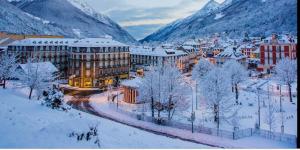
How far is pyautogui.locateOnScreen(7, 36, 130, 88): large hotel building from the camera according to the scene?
48.6 meters

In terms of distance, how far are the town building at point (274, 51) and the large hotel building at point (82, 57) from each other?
23791 millimetres

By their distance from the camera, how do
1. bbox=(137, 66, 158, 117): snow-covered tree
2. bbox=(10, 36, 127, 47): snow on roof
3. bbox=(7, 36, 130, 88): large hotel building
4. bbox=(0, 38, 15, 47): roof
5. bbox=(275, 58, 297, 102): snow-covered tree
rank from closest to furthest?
bbox=(137, 66, 158, 117): snow-covered tree, bbox=(275, 58, 297, 102): snow-covered tree, bbox=(7, 36, 130, 88): large hotel building, bbox=(10, 36, 127, 47): snow on roof, bbox=(0, 38, 15, 47): roof

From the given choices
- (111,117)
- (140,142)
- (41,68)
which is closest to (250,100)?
(111,117)

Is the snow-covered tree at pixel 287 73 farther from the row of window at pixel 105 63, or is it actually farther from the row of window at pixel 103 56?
the row of window at pixel 103 56

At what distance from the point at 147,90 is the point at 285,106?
13.4 m

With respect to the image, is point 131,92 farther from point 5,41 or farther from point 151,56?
point 5,41

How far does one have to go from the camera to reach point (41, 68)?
3091 cm

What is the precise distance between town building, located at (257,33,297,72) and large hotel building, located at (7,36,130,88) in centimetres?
2379

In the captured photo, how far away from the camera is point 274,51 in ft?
182

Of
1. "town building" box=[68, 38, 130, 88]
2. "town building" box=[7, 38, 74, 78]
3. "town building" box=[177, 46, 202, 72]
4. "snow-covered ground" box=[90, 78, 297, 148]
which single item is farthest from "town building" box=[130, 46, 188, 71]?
"snow-covered ground" box=[90, 78, 297, 148]

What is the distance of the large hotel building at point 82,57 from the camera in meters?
48.6

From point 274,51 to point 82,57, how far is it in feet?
105

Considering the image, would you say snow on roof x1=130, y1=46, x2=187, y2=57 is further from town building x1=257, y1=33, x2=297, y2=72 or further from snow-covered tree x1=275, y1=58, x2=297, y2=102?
snow-covered tree x1=275, y1=58, x2=297, y2=102

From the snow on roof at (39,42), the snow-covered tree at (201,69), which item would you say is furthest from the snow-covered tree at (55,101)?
the snow on roof at (39,42)
